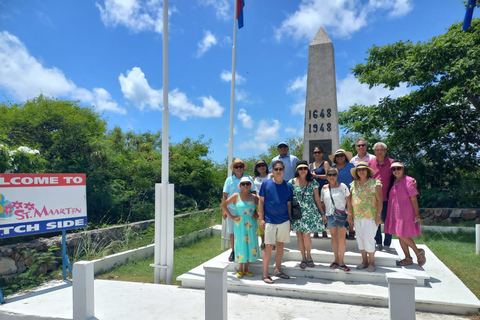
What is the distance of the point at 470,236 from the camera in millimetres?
8648

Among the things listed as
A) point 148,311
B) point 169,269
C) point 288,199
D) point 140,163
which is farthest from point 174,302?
point 140,163

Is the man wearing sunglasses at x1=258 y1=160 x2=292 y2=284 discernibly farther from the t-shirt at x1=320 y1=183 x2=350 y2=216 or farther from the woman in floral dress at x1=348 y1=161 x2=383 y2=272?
the woman in floral dress at x1=348 y1=161 x2=383 y2=272

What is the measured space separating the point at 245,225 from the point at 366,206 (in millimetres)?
1746

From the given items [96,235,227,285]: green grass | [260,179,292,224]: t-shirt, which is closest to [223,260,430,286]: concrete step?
[260,179,292,224]: t-shirt

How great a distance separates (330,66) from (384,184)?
10.2 feet

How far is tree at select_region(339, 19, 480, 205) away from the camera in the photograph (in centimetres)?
948

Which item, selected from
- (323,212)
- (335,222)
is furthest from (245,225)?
(335,222)

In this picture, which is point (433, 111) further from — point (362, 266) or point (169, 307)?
point (169, 307)

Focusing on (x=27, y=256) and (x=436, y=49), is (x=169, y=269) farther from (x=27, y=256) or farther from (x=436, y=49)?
(x=436, y=49)

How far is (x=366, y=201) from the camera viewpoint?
4.56 metres

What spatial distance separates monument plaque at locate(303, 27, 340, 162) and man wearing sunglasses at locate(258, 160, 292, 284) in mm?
2529

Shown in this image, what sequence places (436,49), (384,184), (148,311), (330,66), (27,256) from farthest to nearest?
(436,49) < (330,66) < (27,256) < (384,184) < (148,311)

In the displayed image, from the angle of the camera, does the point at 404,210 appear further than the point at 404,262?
No

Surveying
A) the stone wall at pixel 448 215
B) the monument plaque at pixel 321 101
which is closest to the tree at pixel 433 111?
the stone wall at pixel 448 215
